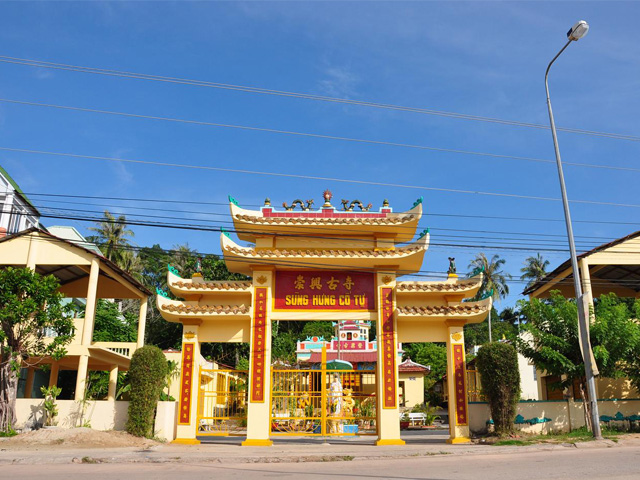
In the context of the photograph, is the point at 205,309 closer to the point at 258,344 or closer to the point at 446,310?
the point at 258,344

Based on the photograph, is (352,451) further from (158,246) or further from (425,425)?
(158,246)

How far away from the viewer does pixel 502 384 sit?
50.0ft

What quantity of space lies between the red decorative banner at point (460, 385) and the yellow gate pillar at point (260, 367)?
549cm

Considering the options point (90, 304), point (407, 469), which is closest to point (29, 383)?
point (90, 304)

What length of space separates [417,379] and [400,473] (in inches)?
1024

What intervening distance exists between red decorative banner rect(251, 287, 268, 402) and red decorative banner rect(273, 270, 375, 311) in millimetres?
495

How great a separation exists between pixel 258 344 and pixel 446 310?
5.67 metres

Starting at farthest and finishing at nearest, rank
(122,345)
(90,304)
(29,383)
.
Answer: (29,383), (122,345), (90,304)

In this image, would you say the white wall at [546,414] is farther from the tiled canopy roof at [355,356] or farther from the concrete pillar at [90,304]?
the tiled canopy roof at [355,356]

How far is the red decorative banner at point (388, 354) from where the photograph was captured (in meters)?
15.9

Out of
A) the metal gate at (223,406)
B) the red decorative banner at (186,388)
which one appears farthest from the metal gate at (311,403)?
the red decorative banner at (186,388)

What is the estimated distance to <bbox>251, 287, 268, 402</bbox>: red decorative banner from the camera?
52.3 feet

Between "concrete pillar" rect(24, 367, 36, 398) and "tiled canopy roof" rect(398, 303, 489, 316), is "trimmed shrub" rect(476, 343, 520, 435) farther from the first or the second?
"concrete pillar" rect(24, 367, 36, 398)

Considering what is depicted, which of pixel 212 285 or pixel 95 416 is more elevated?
pixel 212 285
